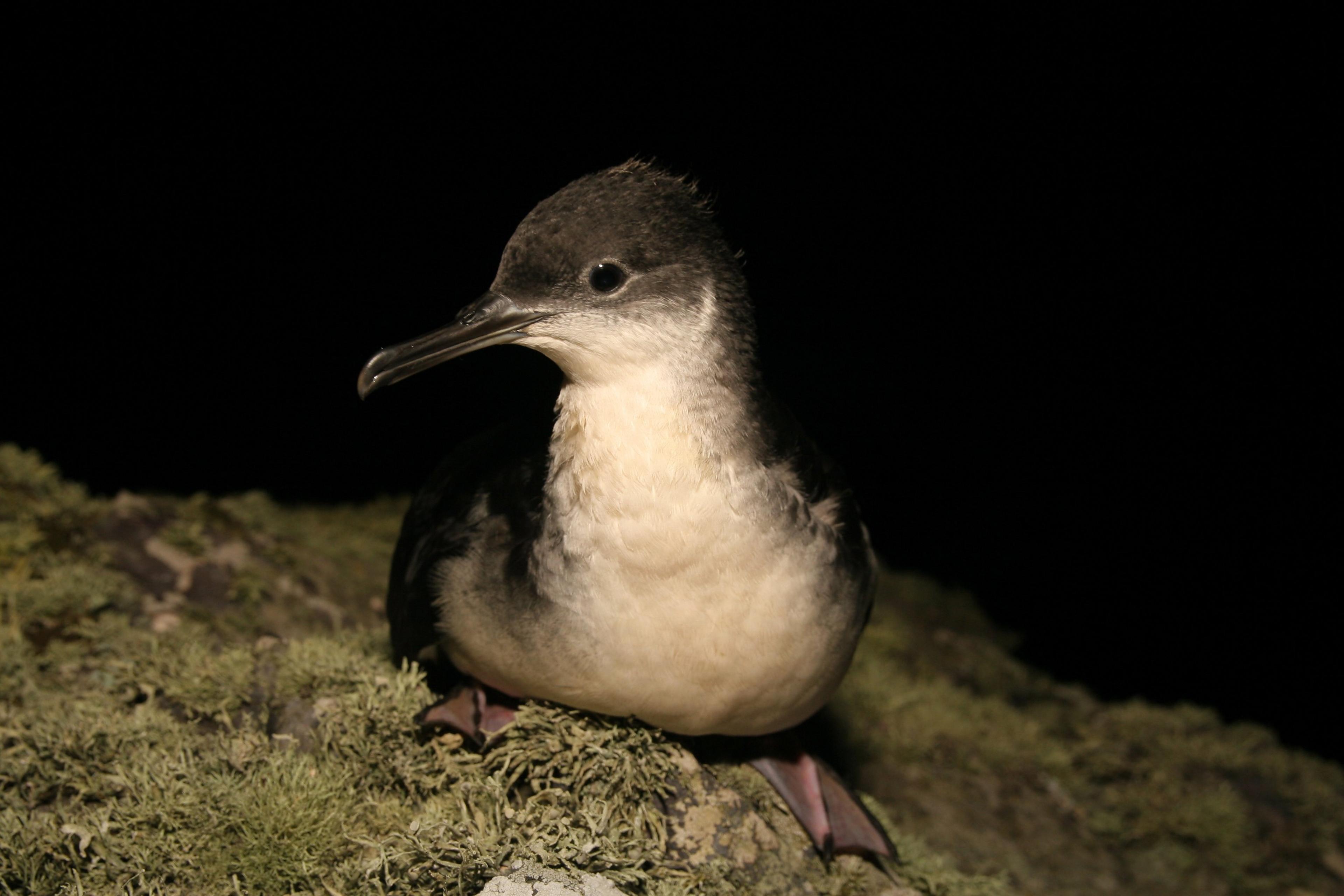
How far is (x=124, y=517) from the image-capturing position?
4.25 metres

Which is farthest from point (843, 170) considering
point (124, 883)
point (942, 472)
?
point (124, 883)

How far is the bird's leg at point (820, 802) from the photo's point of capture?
300 cm

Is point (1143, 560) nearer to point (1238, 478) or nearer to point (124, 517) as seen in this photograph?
point (1238, 478)

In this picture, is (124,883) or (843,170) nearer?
(124,883)

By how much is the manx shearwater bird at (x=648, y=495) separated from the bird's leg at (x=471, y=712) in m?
0.19

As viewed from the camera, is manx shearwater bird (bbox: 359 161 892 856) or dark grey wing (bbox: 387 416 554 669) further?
dark grey wing (bbox: 387 416 554 669)

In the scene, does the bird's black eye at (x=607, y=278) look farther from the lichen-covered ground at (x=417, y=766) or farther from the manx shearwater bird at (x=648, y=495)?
the lichen-covered ground at (x=417, y=766)

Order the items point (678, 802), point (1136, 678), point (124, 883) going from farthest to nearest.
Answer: point (1136, 678) → point (678, 802) → point (124, 883)

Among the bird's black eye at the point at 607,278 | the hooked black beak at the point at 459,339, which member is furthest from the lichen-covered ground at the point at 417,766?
the bird's black eye at the point at 607,278

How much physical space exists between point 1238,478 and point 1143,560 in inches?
29.3

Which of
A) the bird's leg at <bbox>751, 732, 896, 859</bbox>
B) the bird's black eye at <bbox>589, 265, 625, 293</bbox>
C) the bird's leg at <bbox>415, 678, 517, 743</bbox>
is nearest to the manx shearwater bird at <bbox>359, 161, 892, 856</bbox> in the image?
the bird's black eye at <bbox>589, 265, 625, 293</bbox>

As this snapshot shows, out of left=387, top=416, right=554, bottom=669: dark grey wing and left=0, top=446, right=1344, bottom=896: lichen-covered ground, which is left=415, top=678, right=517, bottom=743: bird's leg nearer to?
left=0, top=446, right=1344, bottom=896: lichen-covered ground

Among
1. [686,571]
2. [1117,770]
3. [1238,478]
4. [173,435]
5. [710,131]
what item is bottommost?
[173,435]

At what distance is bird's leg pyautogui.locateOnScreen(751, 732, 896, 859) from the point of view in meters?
3.00
